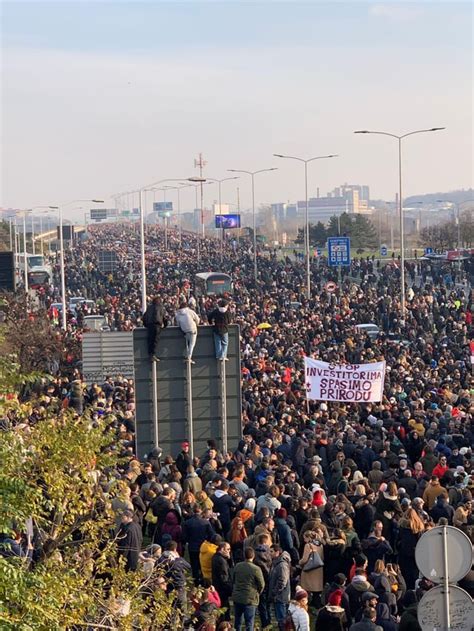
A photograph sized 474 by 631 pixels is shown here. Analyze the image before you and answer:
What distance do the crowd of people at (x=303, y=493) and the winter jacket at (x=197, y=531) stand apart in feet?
Result: 0.05

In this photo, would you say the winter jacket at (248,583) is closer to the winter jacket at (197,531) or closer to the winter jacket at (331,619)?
the winter jacket at (331,619)

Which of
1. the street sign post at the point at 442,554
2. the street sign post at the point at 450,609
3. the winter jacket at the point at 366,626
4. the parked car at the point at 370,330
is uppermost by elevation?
the street sign post at the point at 442,554

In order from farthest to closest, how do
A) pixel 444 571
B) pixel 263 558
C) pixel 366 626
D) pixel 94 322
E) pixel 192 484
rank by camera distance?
pixel 94 322 < pixel 192 484 < pixel 263 558 < pixel 366 626 < pixel 444 571

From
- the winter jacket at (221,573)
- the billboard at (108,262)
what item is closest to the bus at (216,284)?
the billboard at (108,262)

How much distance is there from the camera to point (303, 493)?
54.0 ft

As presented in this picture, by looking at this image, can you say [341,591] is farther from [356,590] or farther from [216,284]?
[216,284]

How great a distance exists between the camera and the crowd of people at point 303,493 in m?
12.8

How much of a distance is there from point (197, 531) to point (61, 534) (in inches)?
157

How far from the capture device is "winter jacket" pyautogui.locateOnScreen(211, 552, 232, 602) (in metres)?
13.9

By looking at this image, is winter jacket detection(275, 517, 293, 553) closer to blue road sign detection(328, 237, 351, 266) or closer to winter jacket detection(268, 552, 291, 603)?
winter jacket detection(268, 552, 291, 603)

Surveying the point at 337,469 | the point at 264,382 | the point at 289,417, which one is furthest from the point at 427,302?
the point at 337,469

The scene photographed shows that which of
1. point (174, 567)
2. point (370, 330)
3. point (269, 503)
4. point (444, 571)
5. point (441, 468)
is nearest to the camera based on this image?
point (444, 571)

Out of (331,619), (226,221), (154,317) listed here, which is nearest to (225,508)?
(331,619)

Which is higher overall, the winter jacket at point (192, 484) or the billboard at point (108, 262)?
the billboard at point (108, 262)
